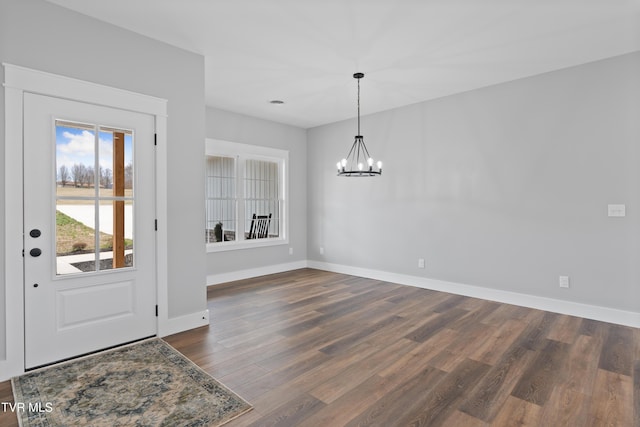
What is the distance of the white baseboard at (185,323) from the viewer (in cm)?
338

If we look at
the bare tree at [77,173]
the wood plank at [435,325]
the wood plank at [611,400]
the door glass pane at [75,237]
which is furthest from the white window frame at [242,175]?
the wood plank at [611,400]

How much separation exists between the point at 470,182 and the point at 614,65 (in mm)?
1961

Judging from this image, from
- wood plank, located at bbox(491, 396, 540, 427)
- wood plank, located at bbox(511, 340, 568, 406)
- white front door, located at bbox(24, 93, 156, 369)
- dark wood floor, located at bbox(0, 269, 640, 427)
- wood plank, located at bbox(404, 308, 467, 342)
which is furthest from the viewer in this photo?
wood plank, located at bbox(404, 308, 467, 342)

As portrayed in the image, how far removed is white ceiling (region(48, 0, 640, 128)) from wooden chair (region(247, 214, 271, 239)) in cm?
245

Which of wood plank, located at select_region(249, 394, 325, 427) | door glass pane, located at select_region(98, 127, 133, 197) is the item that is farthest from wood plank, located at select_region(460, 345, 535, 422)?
door glass pane, located at select_region(98, 127, 133, 197)

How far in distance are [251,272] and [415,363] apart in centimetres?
384

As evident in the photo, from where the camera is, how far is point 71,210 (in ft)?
9.34

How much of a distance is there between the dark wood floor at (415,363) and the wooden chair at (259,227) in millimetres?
1878

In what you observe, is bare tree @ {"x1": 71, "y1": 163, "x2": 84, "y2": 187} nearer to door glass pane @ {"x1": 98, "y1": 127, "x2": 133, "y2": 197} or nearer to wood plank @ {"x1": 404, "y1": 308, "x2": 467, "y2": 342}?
door glass pane @ {"x1": 98, "y1": 127, "x2": 133, "y2": 197}

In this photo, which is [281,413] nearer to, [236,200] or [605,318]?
[605,318]

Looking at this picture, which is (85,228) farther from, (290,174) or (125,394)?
(290,174)

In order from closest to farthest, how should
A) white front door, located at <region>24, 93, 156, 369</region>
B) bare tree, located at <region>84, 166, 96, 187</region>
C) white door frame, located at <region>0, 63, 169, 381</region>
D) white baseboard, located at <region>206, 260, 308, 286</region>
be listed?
white door frame, located at <region>0, 63, 169, 381</region> → white front door, located at <region>24, 93, 156, 369</region> → bare tree, located at <region>84, 166, 96, 187</region> → white baseboard, located at <region>206, 260, 308, 286</region>

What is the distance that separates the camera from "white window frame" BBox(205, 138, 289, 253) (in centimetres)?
560

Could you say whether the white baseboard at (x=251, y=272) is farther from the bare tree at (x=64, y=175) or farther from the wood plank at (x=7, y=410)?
the wood plank at (x=7, y=410)
